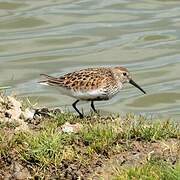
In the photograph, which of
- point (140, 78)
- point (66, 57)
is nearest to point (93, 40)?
point (66, 57)

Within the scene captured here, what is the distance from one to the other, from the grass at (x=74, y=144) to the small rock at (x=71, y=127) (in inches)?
3.5

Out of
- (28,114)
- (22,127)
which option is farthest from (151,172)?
(28,114)

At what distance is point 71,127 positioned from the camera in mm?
8156

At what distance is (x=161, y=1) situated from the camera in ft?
59.3

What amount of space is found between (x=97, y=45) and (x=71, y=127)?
798cm

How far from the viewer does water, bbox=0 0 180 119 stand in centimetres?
1396

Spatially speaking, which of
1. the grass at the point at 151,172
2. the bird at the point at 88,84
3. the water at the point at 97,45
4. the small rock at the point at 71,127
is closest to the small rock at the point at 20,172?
the small rock at the point at 71,127

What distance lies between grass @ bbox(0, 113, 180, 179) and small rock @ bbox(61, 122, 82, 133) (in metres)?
0.09

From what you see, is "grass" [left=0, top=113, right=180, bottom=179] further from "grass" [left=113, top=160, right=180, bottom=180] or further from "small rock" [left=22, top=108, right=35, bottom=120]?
"small rock" [left=22, top=108, right=35, bottom=120]

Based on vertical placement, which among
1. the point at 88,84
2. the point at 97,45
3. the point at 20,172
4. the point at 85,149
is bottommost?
the point at 97,45

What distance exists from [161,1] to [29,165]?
11193 millimetres

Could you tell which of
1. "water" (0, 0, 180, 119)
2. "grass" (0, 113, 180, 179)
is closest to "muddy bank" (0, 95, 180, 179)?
"grass" (0, 113, 180, 179)

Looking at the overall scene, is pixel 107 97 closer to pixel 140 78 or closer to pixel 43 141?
pixel 43 141

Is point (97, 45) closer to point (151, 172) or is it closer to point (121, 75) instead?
point (121, 75)
